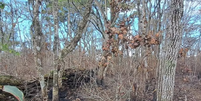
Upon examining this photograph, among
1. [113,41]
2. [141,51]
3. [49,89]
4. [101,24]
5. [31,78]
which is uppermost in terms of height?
[101,24]

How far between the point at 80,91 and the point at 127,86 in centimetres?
171

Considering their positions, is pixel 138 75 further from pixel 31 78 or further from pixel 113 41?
pixel 31 78

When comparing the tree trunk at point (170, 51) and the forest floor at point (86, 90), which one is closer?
Result: the tree trunk at point (170, 51)

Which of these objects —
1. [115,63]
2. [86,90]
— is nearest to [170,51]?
[115,63]

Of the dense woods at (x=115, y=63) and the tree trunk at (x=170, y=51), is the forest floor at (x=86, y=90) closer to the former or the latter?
the dense woods at (x=115, y=63)

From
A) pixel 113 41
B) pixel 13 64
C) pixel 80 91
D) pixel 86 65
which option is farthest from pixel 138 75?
pixel 13 64

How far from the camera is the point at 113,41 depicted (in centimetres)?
355

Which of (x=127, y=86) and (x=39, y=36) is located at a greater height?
Answer: (x=39, y=36)

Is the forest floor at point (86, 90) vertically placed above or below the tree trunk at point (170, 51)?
below

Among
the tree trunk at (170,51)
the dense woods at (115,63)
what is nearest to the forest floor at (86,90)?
the dense woods at (115,63)

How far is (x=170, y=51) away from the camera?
2.85 metres

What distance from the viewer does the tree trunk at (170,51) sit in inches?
109

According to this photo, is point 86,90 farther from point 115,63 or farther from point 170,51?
point 170,51

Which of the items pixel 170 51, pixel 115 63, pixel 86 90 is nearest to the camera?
pixel 170 51
